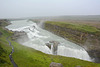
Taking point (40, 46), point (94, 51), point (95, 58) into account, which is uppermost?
point (40, 46)

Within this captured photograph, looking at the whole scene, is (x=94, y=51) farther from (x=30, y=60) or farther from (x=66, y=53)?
(x=30, y=60)

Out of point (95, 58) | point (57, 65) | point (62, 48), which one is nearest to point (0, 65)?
point (57, 65)

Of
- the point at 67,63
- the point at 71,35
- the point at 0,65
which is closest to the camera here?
the point at 0,65

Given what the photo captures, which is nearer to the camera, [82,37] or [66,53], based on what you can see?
[66,53]

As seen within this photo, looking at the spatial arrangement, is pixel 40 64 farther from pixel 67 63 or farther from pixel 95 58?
pixel 95 58

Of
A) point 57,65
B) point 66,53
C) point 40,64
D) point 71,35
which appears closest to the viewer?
point 57,65

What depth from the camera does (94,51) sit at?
175 ft

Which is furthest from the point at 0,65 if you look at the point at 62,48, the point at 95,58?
the point at 95,58

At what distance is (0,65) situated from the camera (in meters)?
26.5

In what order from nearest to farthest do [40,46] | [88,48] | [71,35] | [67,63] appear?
1. [67,63]
2. [40,46]
3. [88,48]
4. [71,35]

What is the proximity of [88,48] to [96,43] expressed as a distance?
6872mm

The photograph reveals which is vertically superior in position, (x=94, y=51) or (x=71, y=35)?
(x=71, y=35)

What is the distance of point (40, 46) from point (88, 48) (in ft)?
110

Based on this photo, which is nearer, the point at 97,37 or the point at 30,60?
the point at 30,60
